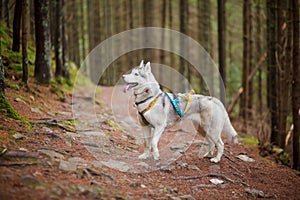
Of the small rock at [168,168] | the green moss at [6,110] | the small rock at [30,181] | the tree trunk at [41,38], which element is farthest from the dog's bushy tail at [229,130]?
the tree trunk at [41,38]

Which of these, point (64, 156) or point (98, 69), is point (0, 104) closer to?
point (64, 156)

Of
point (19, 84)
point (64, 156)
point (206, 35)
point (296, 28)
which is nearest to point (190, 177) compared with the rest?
point (64, 156)

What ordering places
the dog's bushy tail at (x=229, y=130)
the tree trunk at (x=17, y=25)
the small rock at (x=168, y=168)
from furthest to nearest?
the tree trunk at (x=17, y=25), the dog's bushy tail at (x=229, y=130), the small rock at (x=168, y=168)

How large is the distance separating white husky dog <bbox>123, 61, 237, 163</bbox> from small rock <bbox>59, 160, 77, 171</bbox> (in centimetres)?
205

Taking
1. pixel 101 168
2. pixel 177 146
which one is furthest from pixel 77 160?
pixel 177 146

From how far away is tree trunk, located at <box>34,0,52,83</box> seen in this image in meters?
11.4

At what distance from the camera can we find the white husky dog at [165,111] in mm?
7273

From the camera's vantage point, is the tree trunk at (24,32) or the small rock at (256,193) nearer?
the small rock at (256,193)

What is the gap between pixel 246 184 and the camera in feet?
23.8

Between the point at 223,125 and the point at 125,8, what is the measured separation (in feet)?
82.4

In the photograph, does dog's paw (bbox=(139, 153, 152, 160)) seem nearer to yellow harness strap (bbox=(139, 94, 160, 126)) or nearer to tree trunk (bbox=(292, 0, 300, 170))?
yellow harness strap (bbox=(139, 94, 160, 126))

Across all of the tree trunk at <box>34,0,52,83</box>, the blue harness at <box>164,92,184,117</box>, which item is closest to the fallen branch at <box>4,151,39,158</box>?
the blue harness at <box>164,92,184,117</box>

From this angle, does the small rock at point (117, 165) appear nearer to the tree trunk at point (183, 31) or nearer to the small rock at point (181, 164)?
the small rock at point (181, 164)

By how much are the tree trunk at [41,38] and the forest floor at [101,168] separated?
5.51 ft
